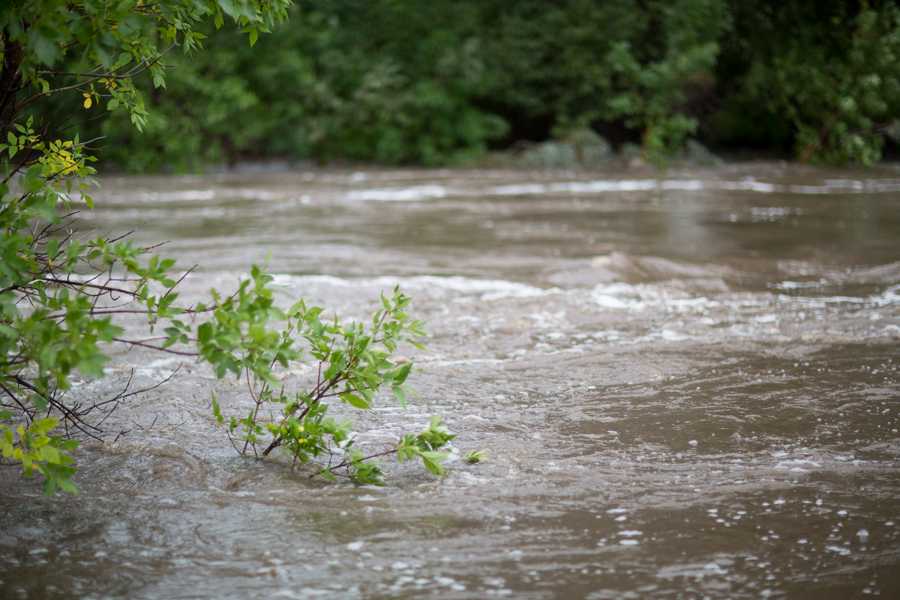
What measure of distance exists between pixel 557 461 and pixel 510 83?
17.2 metres

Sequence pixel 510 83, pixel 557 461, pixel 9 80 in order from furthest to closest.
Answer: pixel 510 83
pixel 557 461
pixel 9 80

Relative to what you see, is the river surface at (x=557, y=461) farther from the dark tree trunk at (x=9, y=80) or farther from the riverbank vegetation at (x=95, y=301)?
the dark tree trunk at (x=9, y=80)

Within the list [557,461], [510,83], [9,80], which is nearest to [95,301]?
[9,80]

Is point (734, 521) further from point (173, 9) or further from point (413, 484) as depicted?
point (173, 9)

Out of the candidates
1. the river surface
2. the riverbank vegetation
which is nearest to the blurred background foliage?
the river surface

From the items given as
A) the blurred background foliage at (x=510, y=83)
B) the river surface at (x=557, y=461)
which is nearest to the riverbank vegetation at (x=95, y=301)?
the river surface at (x=557, y=461)

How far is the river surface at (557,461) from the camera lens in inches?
114

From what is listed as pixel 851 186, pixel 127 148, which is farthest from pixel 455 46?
pixel 851 186

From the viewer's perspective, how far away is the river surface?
9.47 ft

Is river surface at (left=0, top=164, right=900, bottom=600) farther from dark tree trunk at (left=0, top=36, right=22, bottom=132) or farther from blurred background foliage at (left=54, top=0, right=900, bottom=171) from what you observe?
blurred background foliage at (left=54, top=0, right=900, bottom=171)

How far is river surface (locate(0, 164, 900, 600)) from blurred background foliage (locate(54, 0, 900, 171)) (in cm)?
1101

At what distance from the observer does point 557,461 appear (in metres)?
3.75

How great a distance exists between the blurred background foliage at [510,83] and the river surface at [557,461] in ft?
36.1

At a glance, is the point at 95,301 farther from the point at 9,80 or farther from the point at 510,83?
the point at 510,83
